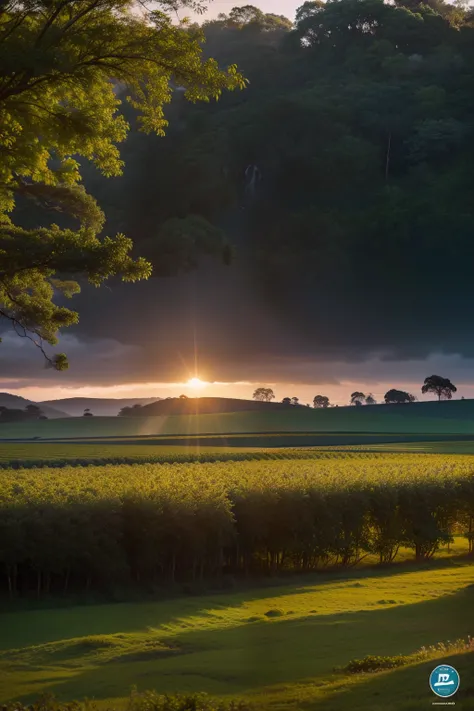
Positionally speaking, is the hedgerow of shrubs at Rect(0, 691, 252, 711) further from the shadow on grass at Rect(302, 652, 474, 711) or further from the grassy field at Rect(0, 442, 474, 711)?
the shadow on grass at Rect(302, 652, 474, 711)

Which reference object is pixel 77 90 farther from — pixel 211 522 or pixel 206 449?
pixel 206 449

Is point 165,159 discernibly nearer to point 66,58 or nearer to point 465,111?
point 465,111

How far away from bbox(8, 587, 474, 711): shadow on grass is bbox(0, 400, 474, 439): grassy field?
12182cm

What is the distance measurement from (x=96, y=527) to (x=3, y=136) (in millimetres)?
16259

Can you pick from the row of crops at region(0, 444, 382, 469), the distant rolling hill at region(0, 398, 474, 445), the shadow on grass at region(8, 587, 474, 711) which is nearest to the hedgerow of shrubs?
the shadow on grass at region(8, 587, 474, 711)

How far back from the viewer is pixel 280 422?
159625mm

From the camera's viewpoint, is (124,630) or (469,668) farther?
Result: (124,630)

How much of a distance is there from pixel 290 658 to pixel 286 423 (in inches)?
5436

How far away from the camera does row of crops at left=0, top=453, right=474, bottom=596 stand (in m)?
32.3

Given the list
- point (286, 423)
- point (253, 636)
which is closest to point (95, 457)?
point (253, 636)

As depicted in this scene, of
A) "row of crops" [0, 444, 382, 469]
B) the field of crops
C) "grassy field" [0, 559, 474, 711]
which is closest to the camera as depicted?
"grassy field" [0, 559, 474, 711]

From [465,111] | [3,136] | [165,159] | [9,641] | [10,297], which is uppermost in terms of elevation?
[465,111]

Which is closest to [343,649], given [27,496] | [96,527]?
[96,527]

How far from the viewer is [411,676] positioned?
14203 mm
